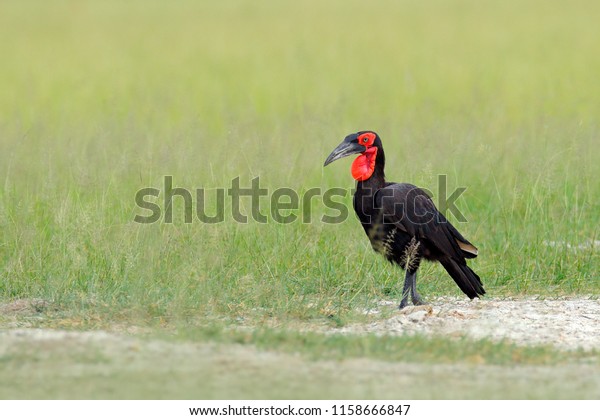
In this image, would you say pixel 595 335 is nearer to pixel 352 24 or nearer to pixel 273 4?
pixel 352 24

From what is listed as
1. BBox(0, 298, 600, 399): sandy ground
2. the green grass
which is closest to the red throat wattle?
the green grass

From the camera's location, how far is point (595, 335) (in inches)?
293

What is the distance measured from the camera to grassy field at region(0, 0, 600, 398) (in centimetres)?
848

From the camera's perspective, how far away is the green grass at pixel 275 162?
8.62m

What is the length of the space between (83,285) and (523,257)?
12.8ft

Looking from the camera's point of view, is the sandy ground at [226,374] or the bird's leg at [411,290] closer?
the sandy ground at [226,374]

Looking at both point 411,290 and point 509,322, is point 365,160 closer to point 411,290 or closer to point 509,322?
point 411,290

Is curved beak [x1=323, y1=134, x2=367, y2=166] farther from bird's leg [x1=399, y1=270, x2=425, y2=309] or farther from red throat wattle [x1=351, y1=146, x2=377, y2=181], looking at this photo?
bird's leg [x1=399, y1=270, x2=425, y2=309]

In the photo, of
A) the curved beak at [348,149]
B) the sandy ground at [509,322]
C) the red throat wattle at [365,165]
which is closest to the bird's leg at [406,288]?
the sandy ground at [509,322]

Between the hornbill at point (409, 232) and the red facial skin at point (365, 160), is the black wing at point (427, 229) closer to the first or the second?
the hornbill at point (409, 232)

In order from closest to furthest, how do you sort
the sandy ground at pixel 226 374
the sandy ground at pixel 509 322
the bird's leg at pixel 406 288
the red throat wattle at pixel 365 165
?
the sandy ground at pixel 226 374, the sandy ground at pixel 509 322, the bird's leg at pixel 406 288, the red throat wattle at pixel 365 165

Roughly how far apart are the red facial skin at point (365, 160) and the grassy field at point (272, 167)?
22.0 inches
